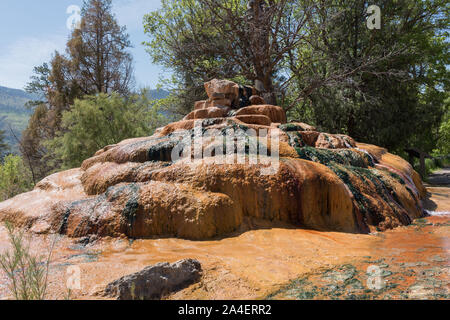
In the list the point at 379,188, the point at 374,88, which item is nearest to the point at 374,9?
the point at 374,88

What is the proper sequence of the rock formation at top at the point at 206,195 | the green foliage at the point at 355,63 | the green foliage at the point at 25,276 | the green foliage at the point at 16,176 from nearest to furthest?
the green foliage at the point at 25,276, the rock formation at top at the point at 206,195, the green foliage at the point at 355,63, the green foliage at the point at 16,176

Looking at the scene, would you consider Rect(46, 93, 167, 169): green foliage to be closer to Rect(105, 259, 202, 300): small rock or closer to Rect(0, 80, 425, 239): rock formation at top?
Rect(0, 80, 425, 239): rock formation at top

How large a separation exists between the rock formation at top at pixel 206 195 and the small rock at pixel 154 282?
5.35ft

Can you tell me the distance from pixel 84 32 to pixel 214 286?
21.9 m

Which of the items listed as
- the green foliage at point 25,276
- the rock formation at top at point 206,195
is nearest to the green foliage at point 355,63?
the rock formation at top at point 206,195

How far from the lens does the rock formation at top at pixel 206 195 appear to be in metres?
4.66

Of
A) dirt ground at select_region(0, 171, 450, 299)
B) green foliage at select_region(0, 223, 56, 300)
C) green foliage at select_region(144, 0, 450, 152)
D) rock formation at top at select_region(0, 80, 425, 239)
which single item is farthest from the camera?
green foliage at select_region(144, 0, 450, 152)

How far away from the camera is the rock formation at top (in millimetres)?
4664

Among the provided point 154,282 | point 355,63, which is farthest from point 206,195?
point 355,63

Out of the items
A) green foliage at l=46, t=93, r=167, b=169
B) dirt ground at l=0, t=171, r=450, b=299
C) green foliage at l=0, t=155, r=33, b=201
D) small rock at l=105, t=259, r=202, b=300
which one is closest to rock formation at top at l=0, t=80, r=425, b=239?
dirt ground at l=0, t=171, r=450, b=299

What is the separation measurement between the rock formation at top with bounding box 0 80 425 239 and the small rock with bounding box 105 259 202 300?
1630mm

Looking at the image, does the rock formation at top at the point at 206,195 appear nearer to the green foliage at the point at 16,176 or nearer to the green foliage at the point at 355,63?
the green foliage at the point at 355,63

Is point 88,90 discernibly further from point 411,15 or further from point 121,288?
point 121,288

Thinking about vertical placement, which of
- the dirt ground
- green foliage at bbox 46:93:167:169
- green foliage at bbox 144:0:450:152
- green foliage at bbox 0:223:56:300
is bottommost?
the dirt ground
